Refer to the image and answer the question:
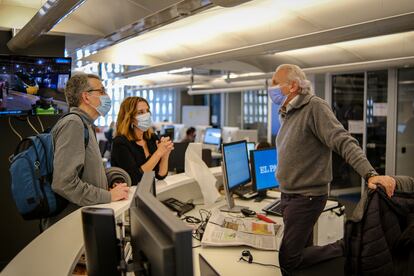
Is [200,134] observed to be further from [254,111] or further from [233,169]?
[233,169]

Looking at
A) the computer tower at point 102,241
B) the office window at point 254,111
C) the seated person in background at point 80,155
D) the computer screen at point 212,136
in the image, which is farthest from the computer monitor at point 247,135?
the computer tower at point 102,241

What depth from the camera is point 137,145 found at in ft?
9.09

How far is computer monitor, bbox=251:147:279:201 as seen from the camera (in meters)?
2.88

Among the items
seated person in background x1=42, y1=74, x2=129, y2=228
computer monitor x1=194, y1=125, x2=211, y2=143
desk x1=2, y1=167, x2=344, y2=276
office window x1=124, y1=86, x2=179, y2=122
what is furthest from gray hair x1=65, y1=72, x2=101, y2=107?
office window x1=124, y1=86, x2=179, y2=122

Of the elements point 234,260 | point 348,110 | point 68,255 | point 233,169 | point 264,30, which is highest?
point 264,30

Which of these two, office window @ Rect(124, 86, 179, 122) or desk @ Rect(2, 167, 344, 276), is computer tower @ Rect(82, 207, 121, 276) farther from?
office window @ Rect(124, 86, 179, 122)

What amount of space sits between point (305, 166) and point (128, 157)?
1.20m

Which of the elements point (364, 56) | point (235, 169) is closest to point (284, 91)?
point (235, 169)

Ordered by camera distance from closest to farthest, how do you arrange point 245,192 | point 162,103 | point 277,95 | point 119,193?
1. point 119,193
2. point 277,95
3. point 245,192
4. point 162,103

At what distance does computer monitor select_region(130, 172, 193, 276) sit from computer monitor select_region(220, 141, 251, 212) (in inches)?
59.4

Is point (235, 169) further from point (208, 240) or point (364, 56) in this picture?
point (364, 56)

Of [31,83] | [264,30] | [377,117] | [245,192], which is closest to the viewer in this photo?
[245,192]

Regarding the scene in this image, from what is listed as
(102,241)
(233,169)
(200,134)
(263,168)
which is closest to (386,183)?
(102,241)

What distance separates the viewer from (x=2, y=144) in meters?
3.47
